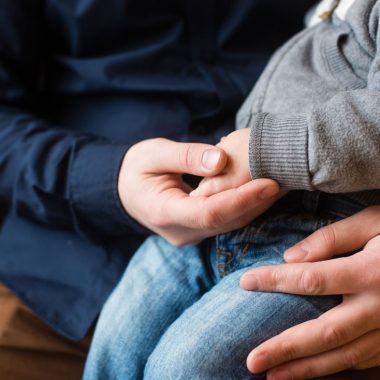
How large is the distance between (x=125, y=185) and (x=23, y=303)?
30 cm

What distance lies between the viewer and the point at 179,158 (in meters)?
0.67

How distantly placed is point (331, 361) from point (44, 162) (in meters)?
0.57

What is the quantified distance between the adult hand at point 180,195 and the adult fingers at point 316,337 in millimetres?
167

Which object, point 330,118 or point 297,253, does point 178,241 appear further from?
point 330,118

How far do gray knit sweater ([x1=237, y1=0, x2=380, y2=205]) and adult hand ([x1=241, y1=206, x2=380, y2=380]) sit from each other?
0.07m

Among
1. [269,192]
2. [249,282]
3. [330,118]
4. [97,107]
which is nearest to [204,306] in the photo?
[249,282]

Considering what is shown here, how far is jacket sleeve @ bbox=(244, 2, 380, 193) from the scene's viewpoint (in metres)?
0.57

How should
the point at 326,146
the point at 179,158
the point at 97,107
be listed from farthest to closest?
1. the point at 97,107
2. the point at 179,158
3. the point at 326,146

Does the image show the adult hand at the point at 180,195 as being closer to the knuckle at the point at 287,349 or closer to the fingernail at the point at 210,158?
the fingernail at the point at 210,158

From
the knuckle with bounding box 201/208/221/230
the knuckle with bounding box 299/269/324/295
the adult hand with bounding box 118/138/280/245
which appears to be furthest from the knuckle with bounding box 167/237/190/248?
the knuckle with bounding box 299/269/324/295

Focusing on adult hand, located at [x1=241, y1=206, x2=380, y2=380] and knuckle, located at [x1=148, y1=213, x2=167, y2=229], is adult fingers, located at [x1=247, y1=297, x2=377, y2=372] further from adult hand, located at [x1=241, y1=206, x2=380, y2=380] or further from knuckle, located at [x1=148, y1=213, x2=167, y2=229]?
knuckle, located at [x1=148, y1=213, x2=167, y2=229]

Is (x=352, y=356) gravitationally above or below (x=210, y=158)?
below

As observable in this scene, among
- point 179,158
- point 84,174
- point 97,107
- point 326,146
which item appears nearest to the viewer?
point 326,146

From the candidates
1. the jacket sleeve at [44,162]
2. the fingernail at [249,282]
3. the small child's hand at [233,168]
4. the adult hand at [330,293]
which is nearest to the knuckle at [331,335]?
the adult hand at [330,293]
